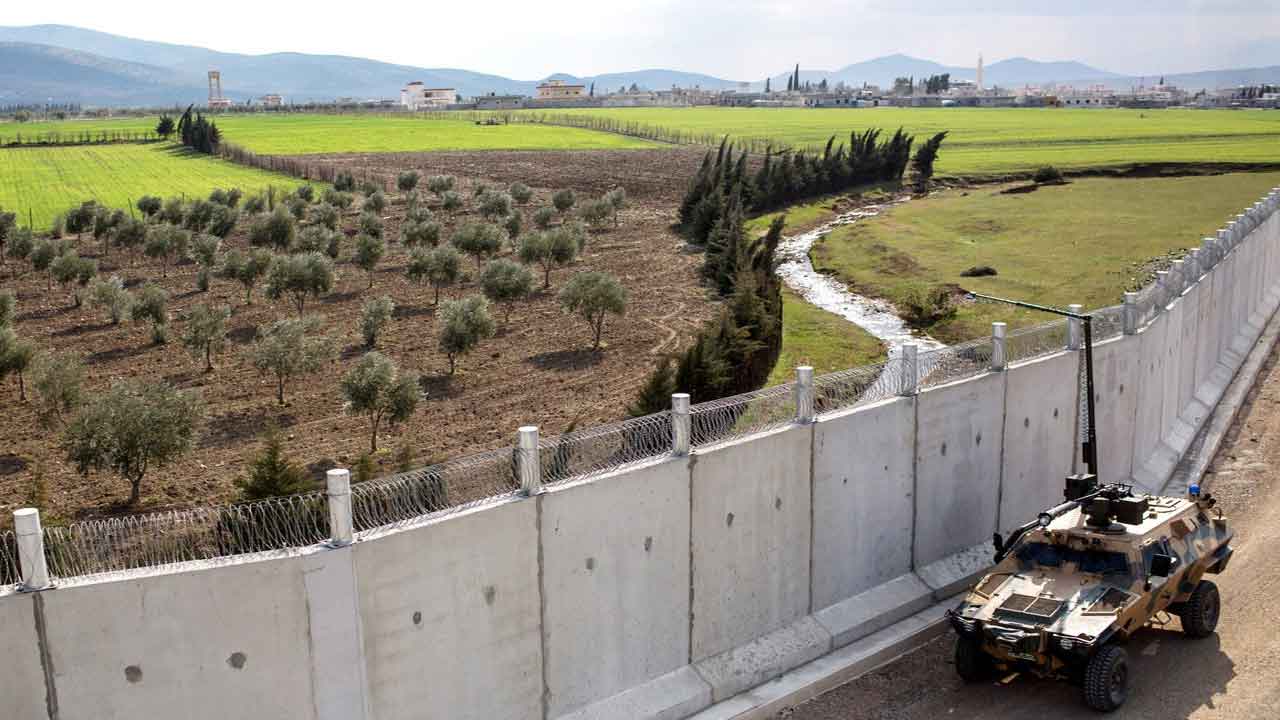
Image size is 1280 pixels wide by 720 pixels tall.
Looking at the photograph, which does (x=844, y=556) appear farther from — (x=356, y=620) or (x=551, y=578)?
(x=356, y=620)

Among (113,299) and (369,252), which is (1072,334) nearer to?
(113,299)

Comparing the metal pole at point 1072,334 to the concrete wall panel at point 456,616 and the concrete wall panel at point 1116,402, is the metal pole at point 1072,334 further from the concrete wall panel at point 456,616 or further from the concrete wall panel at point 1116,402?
the concrete wall panel at point 456,616

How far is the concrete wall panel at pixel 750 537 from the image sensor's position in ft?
43.6

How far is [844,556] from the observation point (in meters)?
15.3

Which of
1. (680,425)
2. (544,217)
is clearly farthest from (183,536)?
(544,217)

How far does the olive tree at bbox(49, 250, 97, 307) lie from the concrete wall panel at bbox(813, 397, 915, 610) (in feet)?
115

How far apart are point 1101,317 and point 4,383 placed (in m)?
27.2

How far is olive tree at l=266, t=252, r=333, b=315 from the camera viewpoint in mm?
39156

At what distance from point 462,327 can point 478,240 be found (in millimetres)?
17641

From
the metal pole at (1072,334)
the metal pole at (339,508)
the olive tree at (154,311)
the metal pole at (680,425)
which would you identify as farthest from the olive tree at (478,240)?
the metal pole at (339,508)

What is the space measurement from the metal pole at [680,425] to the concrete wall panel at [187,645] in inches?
178

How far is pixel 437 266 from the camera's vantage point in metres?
42.4

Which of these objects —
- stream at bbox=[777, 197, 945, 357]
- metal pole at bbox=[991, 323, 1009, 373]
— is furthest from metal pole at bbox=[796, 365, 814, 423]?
stream at bbox=[777, 197, 945, 357]

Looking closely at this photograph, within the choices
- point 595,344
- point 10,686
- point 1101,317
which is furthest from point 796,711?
point 595,344
